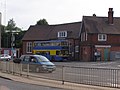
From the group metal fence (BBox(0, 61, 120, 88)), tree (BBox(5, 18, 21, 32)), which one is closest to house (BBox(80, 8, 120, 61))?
metal fence (BBox(0, 61, 120, 88))

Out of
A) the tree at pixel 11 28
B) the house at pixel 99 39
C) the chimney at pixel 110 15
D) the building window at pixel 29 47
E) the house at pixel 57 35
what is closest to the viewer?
the house at pixel 99 39

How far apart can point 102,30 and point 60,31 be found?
12409mm

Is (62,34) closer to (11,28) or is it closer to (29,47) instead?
(29,47)

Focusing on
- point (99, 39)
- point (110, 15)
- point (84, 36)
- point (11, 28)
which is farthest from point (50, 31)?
point (11, 28)

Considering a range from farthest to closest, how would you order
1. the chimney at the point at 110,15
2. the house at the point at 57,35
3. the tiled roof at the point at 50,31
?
the tiled roof at the point at 50,31
the house at the point at 57,35
the chimney at the point at 110,15

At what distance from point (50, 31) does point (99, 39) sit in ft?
59.3

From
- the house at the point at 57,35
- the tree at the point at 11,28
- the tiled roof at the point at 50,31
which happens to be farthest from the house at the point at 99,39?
the tree at the point at 11,28

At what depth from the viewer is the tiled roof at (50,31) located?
7438 cm

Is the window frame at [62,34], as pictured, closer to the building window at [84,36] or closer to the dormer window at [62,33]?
the dormer window at [62,33]

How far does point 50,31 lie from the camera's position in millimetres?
83125

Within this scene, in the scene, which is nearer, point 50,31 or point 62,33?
point 62,33

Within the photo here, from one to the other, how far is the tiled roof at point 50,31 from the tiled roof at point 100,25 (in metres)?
3.79

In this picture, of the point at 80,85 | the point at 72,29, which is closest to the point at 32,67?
the point at 80,85

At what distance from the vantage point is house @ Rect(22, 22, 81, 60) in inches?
2810
